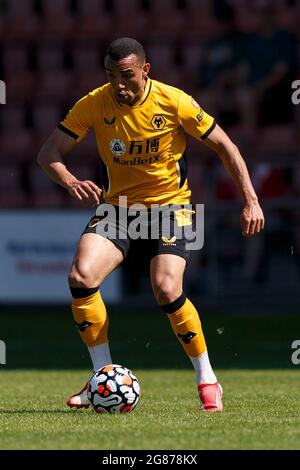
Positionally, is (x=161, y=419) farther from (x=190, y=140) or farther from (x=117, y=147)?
(x=190, y=140)

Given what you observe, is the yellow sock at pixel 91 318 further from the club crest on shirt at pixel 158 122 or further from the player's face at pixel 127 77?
the player's face at pixel 127 77

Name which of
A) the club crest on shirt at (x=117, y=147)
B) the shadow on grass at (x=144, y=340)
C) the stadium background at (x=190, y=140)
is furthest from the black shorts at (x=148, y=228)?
the stadium background at (x=190, y=140)

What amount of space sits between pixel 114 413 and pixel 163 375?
3.11 meters

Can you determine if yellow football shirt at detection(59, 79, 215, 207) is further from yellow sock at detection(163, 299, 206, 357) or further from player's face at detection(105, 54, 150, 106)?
yellow sock at detection(163, 299, 206, 357)

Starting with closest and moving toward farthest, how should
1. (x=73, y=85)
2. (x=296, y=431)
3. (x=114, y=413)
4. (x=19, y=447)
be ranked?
(x=19, y=447) < (x=296, y=431) < (x=114, y=413) < (x=73, y=85)

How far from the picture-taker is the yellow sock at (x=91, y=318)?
6.87 m

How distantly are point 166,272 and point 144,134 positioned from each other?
0.87m

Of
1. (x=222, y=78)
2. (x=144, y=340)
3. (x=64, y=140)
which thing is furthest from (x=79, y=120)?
(x=222, y=78)

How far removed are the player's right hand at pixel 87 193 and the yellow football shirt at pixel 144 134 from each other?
1.24 feet

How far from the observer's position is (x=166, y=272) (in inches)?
267

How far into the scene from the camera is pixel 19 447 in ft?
17.2

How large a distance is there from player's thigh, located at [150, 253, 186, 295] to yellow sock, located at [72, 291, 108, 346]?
373mm

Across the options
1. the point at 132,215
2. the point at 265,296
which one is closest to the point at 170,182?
the point at 132,215
